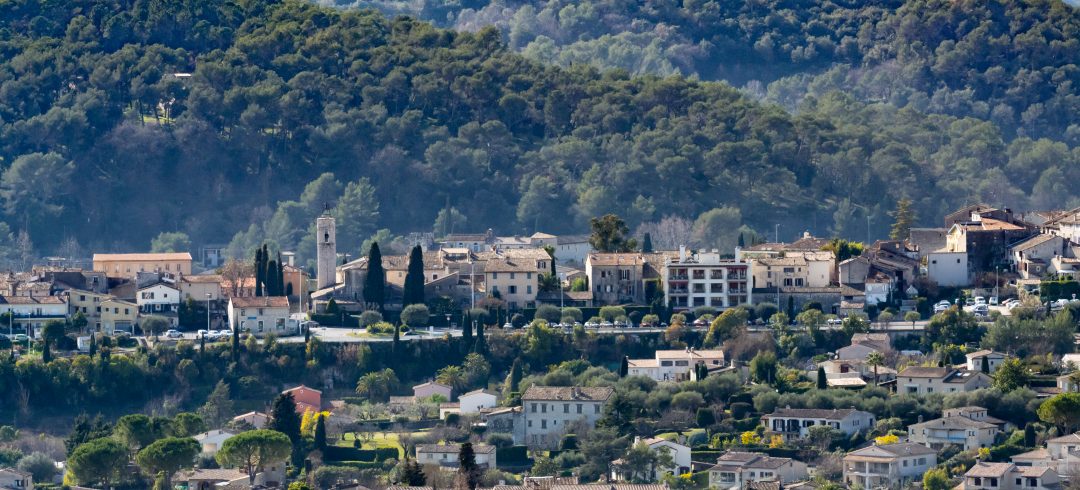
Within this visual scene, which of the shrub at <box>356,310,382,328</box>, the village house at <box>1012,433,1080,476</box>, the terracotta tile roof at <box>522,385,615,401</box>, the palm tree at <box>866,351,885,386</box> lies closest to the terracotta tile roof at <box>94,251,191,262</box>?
the shrub at <box>356,310,382,328</box>

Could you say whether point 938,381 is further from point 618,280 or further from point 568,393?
point 618,280

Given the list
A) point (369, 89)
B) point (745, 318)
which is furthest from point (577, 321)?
point (369, 89)

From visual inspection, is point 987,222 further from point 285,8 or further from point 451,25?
point 451,25

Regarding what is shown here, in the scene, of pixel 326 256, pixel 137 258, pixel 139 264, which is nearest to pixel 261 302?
pixel 326 256

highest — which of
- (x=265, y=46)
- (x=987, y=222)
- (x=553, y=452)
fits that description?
(x=265, y=46)

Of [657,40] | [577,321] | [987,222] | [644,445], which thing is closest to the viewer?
[644,445]

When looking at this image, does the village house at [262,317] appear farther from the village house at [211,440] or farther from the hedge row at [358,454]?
the hedge row at [358,454]
